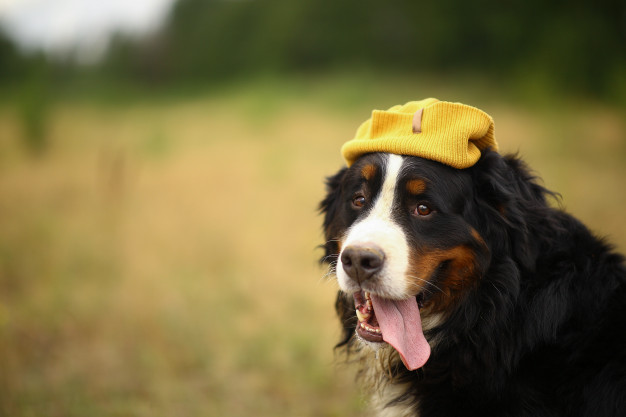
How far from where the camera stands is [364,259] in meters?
2.00

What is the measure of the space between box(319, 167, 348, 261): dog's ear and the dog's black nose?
Answer: 1.59ft

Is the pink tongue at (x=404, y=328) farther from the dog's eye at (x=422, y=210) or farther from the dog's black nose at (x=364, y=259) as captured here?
the dog's eye at (x=422, y=210)

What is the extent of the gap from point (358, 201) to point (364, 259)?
19.5 inches

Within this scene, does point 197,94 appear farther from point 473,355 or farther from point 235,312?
point 473,355

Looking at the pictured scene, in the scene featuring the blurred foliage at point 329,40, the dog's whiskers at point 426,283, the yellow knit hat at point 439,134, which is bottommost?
the dog's whiskers at point 426,283

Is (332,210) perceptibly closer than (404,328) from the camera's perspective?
No

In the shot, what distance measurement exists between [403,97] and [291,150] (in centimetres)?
811

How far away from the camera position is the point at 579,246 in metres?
2.19

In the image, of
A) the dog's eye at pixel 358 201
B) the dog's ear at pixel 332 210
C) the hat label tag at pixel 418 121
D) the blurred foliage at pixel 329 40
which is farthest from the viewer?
the blurred foliage at pixel 329 40

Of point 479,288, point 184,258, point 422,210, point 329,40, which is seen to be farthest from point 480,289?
point 329,40

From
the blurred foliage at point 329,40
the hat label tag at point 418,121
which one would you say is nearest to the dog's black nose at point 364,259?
the hat label tag at point 418,121

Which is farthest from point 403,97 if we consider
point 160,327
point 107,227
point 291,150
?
point 160,327

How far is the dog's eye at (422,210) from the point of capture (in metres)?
2.22

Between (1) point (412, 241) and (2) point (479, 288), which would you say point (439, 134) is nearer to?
(1) point (412, 241)
